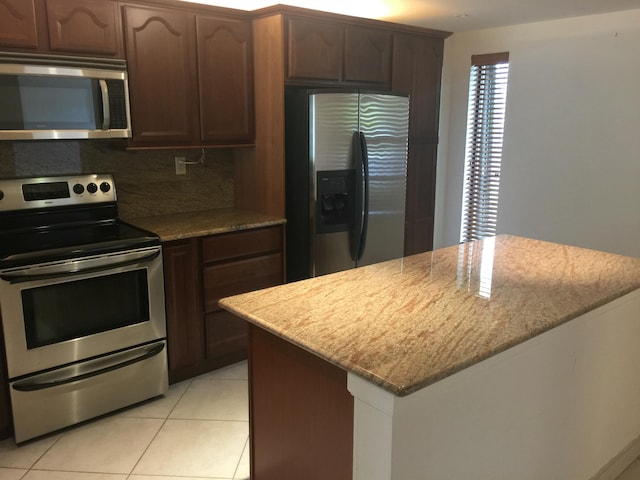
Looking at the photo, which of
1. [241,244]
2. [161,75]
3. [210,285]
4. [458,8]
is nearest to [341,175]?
[241,244]

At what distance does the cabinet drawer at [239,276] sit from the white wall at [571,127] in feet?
7.07

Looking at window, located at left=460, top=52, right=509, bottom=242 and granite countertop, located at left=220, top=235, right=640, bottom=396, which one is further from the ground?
window, located at left=460, top=52, right=509, bottom=242

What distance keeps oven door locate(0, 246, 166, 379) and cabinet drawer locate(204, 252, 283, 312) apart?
1.01 feet

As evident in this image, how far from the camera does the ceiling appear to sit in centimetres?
328

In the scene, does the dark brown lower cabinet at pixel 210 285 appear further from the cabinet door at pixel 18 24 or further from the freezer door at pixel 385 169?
the cabinet door at pixel 18 24

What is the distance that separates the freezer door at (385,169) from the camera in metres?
3.36

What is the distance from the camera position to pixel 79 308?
255 centimetres

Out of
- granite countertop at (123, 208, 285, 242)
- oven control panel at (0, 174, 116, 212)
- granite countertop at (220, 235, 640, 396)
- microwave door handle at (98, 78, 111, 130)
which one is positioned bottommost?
granite countertop at (220, 235, 640, 396)

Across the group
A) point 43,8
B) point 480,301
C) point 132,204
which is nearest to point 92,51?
point 43,8

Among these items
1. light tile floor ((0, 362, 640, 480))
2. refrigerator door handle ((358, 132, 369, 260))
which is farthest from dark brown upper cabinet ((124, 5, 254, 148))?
light tile floor ((0, 362, 640, 480))

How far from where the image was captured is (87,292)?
8.42ft

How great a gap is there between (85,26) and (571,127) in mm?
3236

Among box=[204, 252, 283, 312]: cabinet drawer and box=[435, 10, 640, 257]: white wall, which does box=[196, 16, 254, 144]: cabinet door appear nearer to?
box=[204, 252, 283, 312]: cabinet drawer

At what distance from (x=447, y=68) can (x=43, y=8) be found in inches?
128
